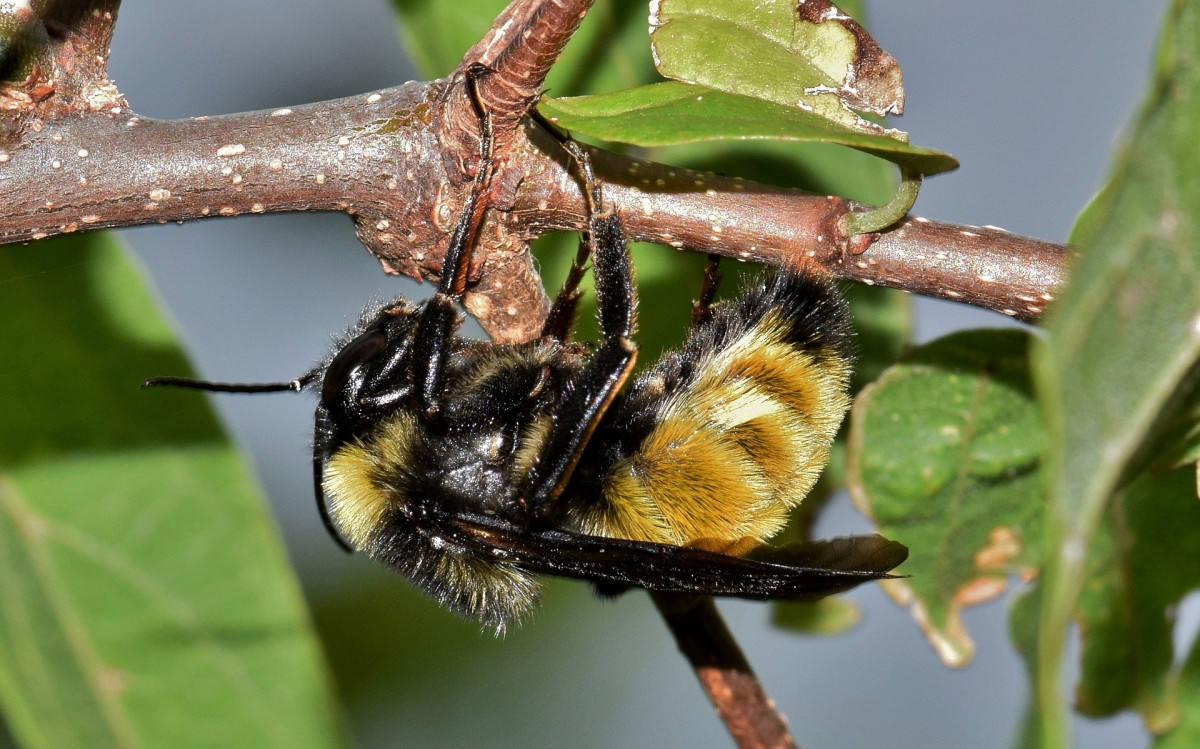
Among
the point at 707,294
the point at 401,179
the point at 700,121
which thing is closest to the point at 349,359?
the point at 401,179

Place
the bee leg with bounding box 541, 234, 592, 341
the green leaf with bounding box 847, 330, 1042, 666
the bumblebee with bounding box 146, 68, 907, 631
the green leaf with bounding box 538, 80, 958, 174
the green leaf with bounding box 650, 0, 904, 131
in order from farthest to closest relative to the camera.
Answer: the green leaf with bounding box 847, 330, 1042, 666 < the bee leg with bounding box 541, 234, 592, 341 < the bumblebee with bounding box 146, 68, 907, 631 < the green leaf with bounding box 650, 0, 904, 131 < the green leaf with bounding box 538, 80, 958, 174

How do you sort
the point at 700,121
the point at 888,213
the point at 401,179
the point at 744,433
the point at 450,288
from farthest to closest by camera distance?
the point at 744,433 < the point at 450,288 < the point at 401,179 < the point at 888,213 < the point at 700,121

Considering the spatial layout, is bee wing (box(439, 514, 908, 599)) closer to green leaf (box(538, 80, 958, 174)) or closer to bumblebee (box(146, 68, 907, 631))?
bumblebee (box(146, 68, 907, 631))

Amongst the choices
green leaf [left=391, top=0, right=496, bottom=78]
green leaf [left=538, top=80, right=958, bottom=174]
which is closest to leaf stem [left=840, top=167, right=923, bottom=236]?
green leaf [left=538, top=80, right=958, bottom=174]

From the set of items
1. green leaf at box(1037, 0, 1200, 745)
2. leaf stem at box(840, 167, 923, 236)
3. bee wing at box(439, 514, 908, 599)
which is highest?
green leaf at box(1037, 0, 1200, 745)

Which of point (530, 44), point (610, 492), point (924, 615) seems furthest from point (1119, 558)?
point (530, 44)

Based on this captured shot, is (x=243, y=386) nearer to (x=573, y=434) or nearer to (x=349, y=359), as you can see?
(x=349, y=359)
